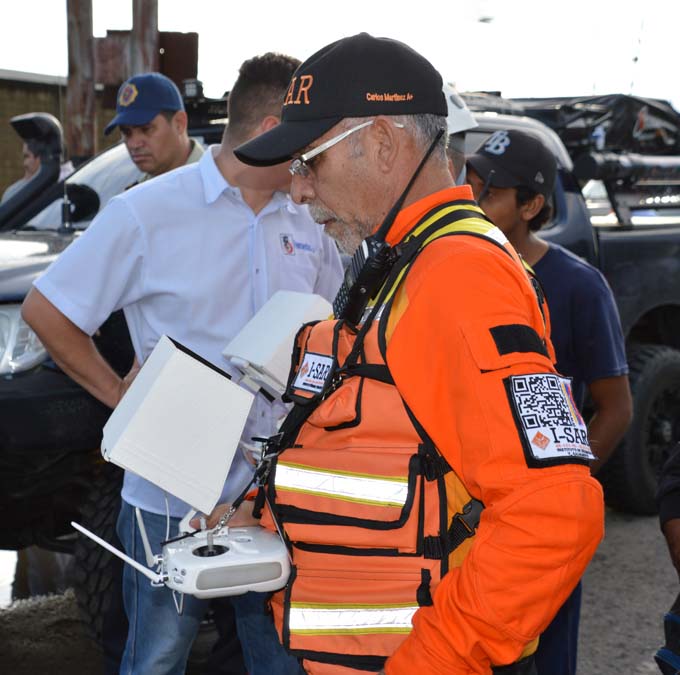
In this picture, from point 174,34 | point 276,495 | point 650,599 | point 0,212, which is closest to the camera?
point 276,495

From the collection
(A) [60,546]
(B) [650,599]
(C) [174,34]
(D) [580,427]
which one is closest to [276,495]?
(D) [580,427]

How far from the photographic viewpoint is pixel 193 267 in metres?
2.61

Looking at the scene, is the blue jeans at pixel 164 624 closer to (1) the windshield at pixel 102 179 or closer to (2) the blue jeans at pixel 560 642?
(2) the blue jeans at pixel 560 642

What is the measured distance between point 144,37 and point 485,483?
6.86 meters

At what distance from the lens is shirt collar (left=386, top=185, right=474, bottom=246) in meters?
1.72

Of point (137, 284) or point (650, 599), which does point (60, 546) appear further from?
point (650, 599)

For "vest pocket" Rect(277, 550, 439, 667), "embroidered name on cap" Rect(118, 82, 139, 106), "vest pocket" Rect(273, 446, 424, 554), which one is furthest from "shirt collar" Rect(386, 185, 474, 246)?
"embroidered name on cap" Rect(118, 82, 139, 106)

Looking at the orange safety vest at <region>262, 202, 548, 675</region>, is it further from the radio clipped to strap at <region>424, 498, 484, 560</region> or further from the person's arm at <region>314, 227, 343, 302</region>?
the person's arm at <region>314, 227, 343, 302</region>

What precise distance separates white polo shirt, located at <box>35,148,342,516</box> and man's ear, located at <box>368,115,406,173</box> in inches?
39.3

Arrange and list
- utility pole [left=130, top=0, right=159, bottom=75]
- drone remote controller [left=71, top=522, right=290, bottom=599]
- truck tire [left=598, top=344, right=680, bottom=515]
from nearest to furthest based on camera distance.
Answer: drone remote controller [left=71, top=522, right=290, bottom=599] < truck tire [left=598, top=344, right=680, bottom=515] < utility pole [left=130, top=0, right=159, bottom=75]

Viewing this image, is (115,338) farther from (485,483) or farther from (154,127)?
(485,483)

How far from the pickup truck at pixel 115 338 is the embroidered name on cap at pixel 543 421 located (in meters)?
2.20

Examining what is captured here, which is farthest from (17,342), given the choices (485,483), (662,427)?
(662,427)

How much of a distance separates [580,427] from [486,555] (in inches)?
10.0
